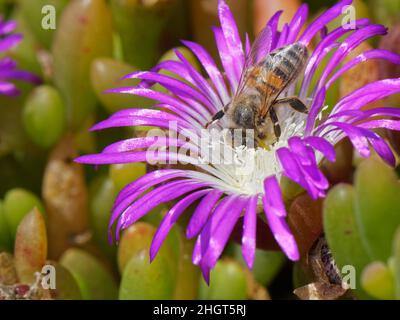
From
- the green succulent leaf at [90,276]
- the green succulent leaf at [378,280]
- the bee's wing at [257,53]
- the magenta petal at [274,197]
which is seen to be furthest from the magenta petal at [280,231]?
the green succulent leaf at [90,276]

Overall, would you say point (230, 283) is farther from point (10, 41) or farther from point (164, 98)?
point (10, 41)

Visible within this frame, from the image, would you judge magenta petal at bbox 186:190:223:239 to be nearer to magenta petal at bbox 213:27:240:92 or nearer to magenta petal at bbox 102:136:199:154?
magenta petal at bbox 102:136:199:154

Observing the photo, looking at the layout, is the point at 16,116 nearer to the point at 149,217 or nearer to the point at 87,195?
the point at 87,195

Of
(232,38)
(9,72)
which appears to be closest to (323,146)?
(232,38)

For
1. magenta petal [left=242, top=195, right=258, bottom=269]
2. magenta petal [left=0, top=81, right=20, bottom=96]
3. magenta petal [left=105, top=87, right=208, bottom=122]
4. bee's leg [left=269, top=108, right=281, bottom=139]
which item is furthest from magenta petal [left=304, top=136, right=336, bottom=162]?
magenta petal [left=0, top=81, right=20, bottom=96]

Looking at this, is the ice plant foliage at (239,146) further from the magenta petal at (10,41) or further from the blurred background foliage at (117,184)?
the magenta petal at (10,41)
